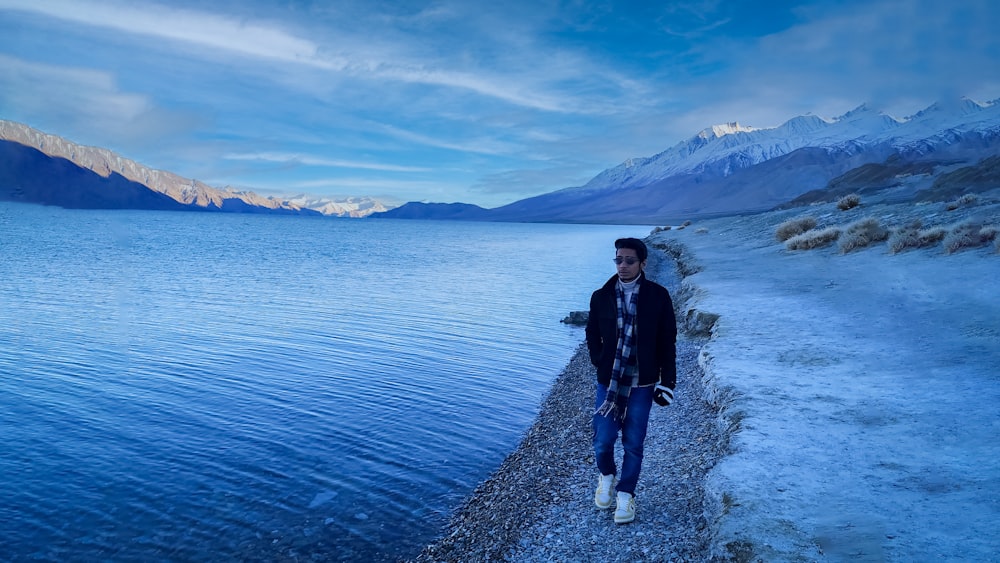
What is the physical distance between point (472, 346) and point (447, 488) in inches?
397

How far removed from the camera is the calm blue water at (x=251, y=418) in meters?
7.88

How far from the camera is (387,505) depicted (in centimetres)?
→ 839

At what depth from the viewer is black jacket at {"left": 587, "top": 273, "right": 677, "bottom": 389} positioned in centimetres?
545

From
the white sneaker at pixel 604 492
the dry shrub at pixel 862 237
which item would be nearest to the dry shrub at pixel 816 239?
the dry shrub at pixel 862 237

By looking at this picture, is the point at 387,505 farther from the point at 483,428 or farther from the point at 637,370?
the point at 637,370

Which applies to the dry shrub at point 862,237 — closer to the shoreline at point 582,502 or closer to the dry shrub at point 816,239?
the dry shrub at point 816,239

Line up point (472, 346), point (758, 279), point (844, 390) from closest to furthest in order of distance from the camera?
point (844, 390) → point (472, 346) → point (758, 279)

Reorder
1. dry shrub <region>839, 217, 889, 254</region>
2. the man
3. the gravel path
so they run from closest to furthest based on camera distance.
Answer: the man
the gravel path
dry shrub <region>839, 217, 889, 254</region>

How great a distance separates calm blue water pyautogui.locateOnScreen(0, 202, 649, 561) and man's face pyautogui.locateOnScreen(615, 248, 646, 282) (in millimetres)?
4415

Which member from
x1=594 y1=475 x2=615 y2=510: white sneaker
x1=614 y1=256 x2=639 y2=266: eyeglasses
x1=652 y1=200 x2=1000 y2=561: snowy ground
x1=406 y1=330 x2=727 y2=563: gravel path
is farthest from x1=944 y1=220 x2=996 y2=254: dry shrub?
x1=614 y1=256 x2=639 y2=266: eyeglasses

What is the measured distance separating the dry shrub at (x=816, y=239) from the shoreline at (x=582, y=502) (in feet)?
61.3

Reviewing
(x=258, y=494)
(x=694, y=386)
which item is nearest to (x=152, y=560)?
(x=258, y=494)

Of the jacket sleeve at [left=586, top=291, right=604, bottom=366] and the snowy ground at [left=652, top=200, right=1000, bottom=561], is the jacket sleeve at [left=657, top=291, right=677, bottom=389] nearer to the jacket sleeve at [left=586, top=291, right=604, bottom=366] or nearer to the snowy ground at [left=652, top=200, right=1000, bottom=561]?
the jacket sleeve at [left=586, top=291, right=604, bottom=366]

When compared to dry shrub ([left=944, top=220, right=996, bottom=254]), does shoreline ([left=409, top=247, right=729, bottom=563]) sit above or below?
below
